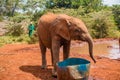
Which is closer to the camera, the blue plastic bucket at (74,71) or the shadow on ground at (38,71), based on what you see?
the blue plastic bucket at (74,71)

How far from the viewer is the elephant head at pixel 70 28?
867 centimetres

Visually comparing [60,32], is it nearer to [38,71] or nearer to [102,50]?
[38,71]

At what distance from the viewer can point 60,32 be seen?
9.46 metres

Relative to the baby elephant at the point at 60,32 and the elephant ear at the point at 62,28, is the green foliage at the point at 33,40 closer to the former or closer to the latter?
the baby elephant at the point at 60,32

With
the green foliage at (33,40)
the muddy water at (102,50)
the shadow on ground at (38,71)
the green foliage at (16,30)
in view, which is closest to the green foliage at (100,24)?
the muddy water at (102,50)

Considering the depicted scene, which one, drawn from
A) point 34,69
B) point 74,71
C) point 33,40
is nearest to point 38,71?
point 34,69

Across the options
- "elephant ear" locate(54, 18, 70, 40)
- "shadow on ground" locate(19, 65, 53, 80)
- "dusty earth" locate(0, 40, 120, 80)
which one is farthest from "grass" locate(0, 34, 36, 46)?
"elephant ear" locate(54, 18, 70, 40)

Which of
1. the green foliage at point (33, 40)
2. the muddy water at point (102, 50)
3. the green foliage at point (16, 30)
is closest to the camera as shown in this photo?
the muddy water at point (102, 50)

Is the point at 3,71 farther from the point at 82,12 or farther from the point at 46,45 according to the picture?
the point at 82,12

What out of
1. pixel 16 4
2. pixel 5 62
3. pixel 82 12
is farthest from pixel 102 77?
pixel 16 4

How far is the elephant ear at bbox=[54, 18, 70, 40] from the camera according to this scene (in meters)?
9.23

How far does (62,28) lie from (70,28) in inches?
14.2

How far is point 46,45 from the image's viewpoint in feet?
35.6

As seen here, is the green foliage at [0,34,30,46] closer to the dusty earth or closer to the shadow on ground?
the dusty earth
